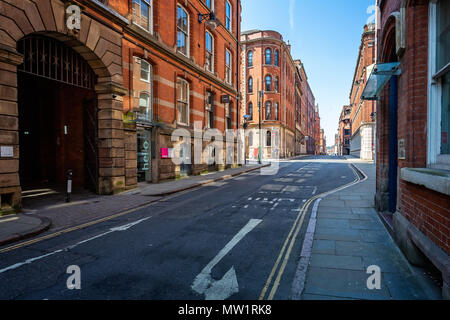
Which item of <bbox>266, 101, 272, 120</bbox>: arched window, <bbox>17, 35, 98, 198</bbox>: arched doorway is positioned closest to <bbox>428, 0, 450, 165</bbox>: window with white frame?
<bbox>17, 35, 98, 198</bbox>: arched doorway

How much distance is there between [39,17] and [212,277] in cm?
899

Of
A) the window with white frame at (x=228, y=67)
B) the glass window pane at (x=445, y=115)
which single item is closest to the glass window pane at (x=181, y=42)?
the window with white frame at (x=228, y=67)

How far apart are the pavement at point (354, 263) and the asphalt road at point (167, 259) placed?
330mm

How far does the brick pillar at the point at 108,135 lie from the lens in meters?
10.3

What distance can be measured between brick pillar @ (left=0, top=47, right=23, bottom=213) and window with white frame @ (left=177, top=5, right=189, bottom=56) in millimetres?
10308

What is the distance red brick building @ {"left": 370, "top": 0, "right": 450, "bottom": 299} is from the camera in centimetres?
331

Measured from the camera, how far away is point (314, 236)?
18.0 feet

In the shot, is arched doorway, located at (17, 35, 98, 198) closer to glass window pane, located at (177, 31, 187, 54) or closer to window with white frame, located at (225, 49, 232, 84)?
glass window pane, located at (177, 31, 187, 54)

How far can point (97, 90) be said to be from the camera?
10.3 meters

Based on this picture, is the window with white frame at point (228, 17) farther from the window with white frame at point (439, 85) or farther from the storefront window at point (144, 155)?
the window with white frame at point (439, 85)

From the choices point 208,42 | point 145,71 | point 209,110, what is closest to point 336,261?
point 145,71

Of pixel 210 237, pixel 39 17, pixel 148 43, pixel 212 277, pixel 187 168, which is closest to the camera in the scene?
pixel 212 277
